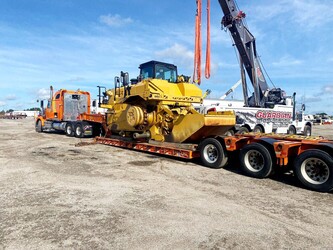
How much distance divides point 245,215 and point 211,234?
3.17 feet

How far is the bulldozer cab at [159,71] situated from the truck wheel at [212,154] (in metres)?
3.91

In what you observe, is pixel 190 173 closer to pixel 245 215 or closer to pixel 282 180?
pixel 282 180

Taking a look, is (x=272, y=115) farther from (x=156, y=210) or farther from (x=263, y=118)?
(x=156, y=210)

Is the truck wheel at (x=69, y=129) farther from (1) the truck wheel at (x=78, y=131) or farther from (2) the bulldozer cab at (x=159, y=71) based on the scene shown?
(2) the bulldozer cab at (x=159, y=71)

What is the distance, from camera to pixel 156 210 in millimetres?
4754

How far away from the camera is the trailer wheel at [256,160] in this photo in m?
6.87

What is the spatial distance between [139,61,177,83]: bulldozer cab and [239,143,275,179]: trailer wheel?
5.13m

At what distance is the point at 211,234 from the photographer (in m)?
3.88

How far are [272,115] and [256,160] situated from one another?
10.9 metres

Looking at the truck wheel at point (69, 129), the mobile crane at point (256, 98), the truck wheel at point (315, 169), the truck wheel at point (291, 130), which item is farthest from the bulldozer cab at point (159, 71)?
the truck wheel at point (291, 130)

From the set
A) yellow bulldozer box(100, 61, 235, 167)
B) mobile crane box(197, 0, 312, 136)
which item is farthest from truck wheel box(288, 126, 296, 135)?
yellow bulldozer box(100, 61, 235, 167)

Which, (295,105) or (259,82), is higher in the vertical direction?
(259,82)

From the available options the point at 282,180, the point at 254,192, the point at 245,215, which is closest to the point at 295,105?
the point at 282,180

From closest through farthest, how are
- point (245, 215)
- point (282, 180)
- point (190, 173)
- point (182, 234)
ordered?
point (182, 234)
point (245, 215)
point (282, 180)
point (190, 173)
